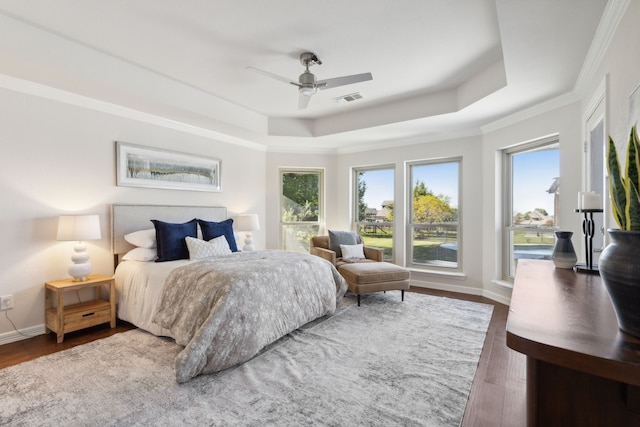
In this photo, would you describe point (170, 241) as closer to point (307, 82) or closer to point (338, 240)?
point (307, 82)

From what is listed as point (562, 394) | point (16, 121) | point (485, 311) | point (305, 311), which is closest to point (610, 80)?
point (562, 394)

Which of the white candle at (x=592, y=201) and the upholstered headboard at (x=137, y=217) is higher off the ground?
the white candle at (x=592, y=201)

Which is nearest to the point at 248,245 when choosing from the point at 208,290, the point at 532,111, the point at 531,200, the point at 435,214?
the point at 208,290

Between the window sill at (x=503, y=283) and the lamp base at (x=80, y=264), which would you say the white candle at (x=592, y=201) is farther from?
the lamp base at (x=80, y=264)

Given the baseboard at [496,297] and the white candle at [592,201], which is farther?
the baseboard at [496,297]

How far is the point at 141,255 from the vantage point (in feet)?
11.4

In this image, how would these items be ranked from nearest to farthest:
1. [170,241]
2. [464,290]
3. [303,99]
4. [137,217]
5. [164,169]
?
[303,99]
[170,241]
[137,217]
[164,169]
[464,290]

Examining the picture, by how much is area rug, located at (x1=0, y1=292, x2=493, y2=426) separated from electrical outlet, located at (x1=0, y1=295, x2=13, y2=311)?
2.57 feet

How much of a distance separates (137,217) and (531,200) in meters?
4.87

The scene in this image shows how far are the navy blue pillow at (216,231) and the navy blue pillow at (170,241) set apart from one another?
1.08 feet

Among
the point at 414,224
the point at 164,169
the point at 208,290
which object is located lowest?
the point at 208,290

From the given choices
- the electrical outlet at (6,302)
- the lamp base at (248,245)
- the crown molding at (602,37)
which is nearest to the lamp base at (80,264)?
the electrical outlet at (6,302)

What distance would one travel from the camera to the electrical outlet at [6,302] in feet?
9.36

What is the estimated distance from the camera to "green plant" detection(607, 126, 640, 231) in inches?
35.4
